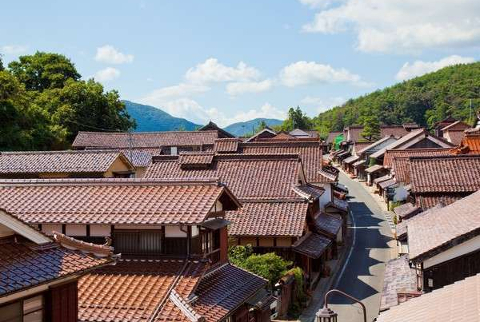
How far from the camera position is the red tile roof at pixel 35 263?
8.76m

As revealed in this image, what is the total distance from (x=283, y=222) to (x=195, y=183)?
1020 centimetres

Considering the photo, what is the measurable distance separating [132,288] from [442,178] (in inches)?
856

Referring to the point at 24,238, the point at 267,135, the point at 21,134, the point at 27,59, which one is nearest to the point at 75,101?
the point at 27,59

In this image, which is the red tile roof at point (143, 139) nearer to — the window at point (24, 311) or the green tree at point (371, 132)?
the green tree at point (371, 132)

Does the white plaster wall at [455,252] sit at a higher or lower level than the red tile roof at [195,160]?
lower

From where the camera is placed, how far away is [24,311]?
31.3 ft

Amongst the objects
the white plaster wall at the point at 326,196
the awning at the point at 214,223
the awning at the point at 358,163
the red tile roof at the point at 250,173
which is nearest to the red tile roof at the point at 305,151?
the white plaster wall at the point at 326,196

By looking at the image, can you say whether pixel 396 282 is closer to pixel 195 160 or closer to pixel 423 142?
pixel 195 160

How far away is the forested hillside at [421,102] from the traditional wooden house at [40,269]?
132m

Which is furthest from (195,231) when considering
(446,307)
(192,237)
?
(446,307)

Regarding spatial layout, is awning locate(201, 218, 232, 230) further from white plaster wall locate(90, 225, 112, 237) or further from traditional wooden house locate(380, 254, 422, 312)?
traditional wooden house locate(380, 254, 422, 312)

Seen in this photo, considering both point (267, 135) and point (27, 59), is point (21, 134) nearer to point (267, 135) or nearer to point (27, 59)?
point (27, 59)

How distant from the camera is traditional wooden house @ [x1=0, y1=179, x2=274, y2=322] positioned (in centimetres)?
1495

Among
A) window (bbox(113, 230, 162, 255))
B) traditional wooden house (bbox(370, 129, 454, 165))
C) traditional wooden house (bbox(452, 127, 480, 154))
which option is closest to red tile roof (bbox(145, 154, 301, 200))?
window (bbox(113, 230, 162, 255))
